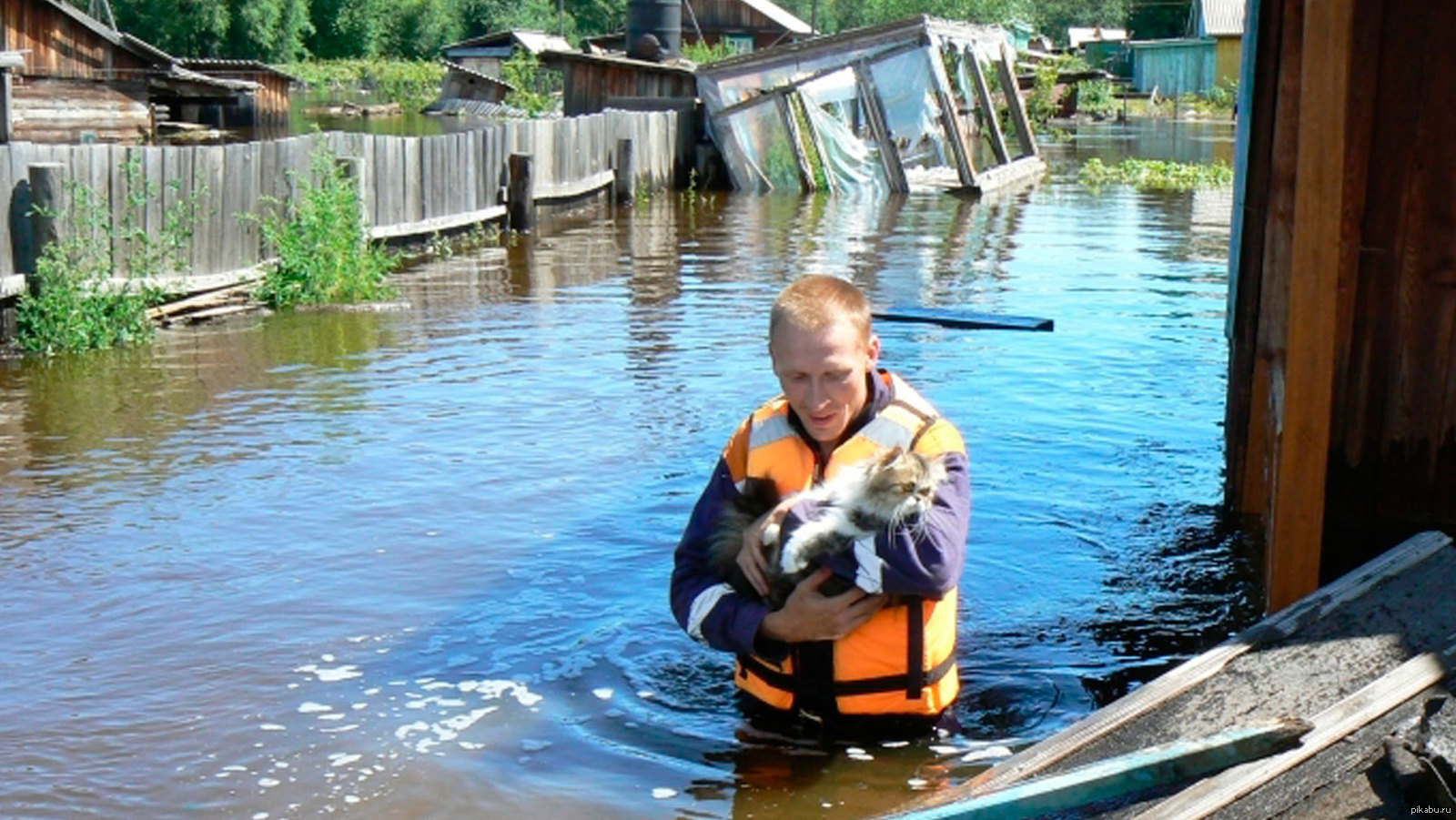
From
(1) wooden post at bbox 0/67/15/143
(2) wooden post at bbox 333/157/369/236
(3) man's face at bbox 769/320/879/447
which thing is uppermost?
(1) wooden post at bbox 0/67/15/143

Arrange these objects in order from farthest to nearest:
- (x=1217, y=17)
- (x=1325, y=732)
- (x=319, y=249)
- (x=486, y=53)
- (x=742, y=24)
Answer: (x=1217, y=17) < (x=742, y=24) < (x=486, y=53) < (x=319, y=249) < (x=1325, y=732)

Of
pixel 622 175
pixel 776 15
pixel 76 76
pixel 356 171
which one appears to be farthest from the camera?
pixel 776 15

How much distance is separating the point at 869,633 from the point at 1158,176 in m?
28.5

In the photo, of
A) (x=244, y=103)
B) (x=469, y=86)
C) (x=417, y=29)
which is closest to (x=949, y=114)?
(x=244, y=103)

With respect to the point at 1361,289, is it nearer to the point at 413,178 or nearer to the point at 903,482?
the point at 903,482

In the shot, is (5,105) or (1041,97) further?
(1041,97)

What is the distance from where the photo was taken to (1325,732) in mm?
4137

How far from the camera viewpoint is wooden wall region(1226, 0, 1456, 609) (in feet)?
18.1

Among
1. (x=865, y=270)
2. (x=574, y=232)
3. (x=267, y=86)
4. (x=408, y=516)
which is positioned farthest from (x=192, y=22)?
(x=408, y=516)

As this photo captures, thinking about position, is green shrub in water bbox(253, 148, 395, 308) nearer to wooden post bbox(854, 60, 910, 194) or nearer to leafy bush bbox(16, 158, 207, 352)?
leafy bush bbox(16, 158, 207, 352)

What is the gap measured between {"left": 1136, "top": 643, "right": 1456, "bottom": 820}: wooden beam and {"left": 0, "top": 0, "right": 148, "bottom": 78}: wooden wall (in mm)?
32150

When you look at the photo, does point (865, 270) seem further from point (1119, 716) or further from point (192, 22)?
point (192, 22)

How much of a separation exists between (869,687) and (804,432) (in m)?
0.81

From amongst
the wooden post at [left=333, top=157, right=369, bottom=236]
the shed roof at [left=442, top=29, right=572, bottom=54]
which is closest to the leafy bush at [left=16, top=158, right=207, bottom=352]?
the wooden post at [left=333, top=157, right=369, bottom=236]
